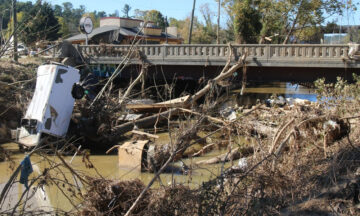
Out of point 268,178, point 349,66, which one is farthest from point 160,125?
point 268,178

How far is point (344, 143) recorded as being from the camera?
25.7ft

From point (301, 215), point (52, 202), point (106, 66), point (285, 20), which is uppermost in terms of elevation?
point (285, 20)

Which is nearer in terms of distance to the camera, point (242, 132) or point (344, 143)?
point (344, 143)

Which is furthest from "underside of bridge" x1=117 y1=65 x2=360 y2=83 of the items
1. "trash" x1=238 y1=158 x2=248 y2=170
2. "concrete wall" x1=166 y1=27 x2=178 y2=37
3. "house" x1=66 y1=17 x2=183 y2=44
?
"concrete wall" x1=166 y1=27 x2=178 y2=37

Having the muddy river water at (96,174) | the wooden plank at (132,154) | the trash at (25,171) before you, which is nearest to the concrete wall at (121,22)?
the muddy river water at (96,174)

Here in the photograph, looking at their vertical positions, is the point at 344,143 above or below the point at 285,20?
below

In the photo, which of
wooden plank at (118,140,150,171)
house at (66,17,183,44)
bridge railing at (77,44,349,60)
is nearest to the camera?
wooden plank at (118,140,150,171)

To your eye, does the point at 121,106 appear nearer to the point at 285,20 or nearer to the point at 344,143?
the point at 344,143

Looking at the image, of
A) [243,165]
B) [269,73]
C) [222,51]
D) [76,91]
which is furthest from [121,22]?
[243,165]

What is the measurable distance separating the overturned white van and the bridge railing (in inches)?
362

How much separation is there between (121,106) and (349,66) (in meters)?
11.5

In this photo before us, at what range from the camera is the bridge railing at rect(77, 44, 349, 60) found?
20.4m

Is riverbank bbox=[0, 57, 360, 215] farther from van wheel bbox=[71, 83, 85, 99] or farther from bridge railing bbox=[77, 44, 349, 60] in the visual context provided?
bridge railing bbox=[77, 44, 349, 60]

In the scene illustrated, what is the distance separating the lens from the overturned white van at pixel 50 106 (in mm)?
12516
